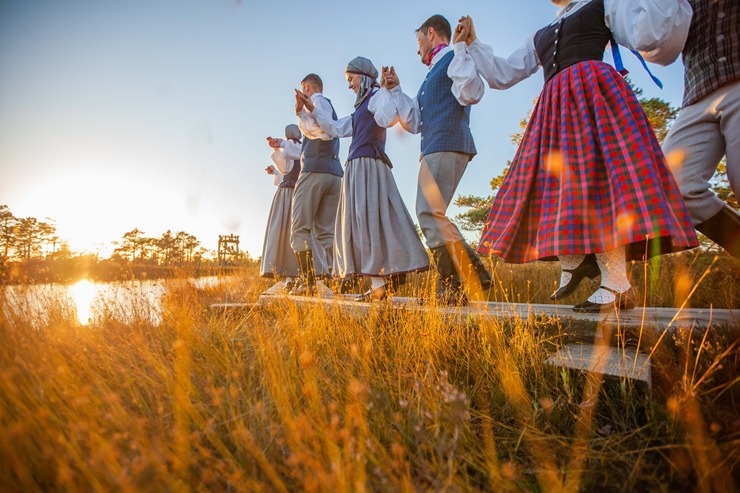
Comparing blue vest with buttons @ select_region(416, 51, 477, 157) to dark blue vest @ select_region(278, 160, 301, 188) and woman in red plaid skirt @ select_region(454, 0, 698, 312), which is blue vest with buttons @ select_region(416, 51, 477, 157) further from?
dark blue vest @ select_region(278, 160, 301, 188)

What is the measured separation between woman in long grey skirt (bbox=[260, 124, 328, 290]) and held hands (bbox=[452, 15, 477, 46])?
9.88ft

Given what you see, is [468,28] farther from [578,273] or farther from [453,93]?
[578,273]

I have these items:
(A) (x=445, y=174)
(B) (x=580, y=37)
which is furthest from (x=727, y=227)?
(A) (x=445, y=174)

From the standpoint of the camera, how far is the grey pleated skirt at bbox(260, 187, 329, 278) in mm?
5207

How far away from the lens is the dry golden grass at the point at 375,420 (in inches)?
32.8

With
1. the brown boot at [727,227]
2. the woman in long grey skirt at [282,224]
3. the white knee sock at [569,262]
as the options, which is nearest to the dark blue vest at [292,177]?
the woman in long grey skirt at [282,224]

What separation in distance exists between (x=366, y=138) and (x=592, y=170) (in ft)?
6.99

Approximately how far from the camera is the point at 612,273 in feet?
6.63

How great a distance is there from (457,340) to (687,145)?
162cm

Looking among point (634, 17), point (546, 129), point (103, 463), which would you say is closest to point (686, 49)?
point (634, 17)

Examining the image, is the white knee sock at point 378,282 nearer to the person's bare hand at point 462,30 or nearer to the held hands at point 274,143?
the person's bare hand at point 462,30

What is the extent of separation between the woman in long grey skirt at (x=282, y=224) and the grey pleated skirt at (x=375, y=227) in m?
1.75

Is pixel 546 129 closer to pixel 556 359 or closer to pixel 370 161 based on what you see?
pixel 556 359

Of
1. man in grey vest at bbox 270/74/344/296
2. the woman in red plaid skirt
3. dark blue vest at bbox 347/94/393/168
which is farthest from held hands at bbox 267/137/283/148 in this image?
the woman in red plaid skirt
